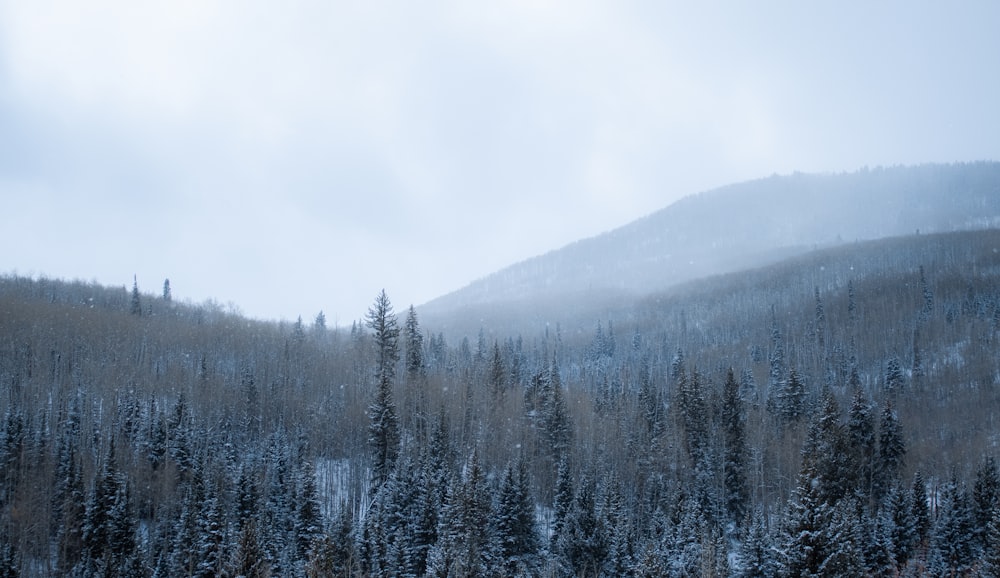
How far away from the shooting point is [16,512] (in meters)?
64.4

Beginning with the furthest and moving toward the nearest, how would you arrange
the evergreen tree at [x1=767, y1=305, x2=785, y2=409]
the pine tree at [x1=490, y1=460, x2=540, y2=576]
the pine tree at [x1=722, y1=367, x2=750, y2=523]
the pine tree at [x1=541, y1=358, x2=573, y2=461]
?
the evergreen tree at [x1=767, y1=305, x2=785, y2=409], the pine tree at [x1=541, y1=358, x2=573, y2=461], the pine tree at [x1=722, y1=367, x2=750, y2=523], the pine tree at [x1=490, y1=460, x2=540, y2=576]

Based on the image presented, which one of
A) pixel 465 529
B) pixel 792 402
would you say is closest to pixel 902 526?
pixel 792 402

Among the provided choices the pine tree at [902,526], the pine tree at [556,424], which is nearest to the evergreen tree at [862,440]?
the pine tree at [902,526]

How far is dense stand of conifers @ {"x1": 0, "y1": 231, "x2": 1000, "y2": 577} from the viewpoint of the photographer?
56.0m

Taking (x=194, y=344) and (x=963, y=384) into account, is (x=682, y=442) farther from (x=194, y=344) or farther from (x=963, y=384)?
(x=194, y=344)

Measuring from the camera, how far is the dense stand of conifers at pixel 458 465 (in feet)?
184

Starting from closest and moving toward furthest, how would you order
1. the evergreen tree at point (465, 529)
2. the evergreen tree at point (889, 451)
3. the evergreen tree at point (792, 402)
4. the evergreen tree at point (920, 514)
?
the evergreen tree at point (465, 529) → the evergreen tree at point (920, 514) → the evergreen tree at point (889, 451) → the evergreen tree at point (792, 402)

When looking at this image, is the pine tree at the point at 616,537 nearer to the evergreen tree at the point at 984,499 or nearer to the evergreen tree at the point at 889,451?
the evergreen tree at the point at 889,451

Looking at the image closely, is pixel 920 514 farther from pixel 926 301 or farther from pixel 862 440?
pixel 926 301

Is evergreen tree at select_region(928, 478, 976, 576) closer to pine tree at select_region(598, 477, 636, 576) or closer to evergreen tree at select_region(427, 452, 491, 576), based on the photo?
pine tree at select_region(598, 477, 636, 576)

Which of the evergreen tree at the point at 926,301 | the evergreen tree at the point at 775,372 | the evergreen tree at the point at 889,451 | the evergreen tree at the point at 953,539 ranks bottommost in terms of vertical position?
the evergreen tree at the point at 953,539

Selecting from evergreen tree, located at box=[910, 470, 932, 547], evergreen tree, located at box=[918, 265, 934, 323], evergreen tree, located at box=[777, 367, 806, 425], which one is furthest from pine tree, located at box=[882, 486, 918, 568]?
evergreen tree, located at box=[918, 265, 934, 323]

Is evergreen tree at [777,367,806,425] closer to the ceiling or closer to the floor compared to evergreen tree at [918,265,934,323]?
closer to the floor

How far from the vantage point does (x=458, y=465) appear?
78375 mm
